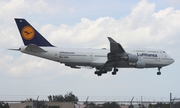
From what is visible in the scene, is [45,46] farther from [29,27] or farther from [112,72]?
[112,72]

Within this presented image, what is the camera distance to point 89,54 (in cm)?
5622

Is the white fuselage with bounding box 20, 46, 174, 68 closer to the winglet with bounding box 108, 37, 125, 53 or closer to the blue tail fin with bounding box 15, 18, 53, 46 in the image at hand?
the blue tail fin with bounding box 15, 18, 53, 46

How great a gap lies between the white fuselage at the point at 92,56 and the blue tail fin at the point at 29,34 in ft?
5.30

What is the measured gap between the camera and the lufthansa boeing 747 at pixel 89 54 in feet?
174

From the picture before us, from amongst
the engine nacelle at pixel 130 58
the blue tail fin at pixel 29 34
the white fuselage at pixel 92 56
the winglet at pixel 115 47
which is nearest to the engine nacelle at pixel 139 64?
the white fuselage at pixel 92 56

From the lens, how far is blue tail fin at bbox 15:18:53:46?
53.8 meters

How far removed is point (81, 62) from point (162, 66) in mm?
12431

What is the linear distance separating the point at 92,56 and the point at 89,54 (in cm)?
49

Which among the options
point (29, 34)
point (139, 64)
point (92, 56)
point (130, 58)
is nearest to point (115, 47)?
point (130, 58)

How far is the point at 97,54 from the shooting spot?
57188mm

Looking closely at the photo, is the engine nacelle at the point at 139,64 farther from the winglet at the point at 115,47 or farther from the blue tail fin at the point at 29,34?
the blue tail fin at the point at 29,34

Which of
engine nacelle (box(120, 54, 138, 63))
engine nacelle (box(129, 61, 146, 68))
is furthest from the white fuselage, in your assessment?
engine nacelle (box(120, 54, 138, 63))

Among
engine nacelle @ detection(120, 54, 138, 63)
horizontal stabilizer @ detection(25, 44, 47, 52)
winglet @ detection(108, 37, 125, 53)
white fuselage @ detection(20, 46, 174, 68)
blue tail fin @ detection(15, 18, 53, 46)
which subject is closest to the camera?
horizontal stabilizer @ detection(25, 44, 47, 52)

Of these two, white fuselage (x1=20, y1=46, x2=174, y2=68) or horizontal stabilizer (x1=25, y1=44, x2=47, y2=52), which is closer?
horizontal stabilizer (x1=25, y1=44, x2=47, y2=52)
